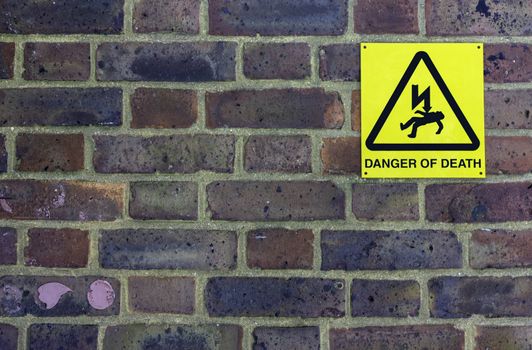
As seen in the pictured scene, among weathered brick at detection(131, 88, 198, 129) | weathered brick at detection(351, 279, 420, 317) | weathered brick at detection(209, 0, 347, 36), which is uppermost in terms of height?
weathered brick at detection(209, 0, 347, 36)

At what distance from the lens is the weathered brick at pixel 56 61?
1127 mm

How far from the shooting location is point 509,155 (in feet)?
3.70

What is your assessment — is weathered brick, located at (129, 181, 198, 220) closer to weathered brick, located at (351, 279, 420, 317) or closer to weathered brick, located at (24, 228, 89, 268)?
weathered brick, located at (24, 228, 89, 268)

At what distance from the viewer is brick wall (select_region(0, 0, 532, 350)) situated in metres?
1.11

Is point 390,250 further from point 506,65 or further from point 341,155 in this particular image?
point 506,65

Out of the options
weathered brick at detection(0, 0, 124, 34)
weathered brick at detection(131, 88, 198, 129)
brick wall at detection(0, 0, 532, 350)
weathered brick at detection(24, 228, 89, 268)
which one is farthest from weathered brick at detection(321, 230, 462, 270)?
weathered brick at detection(0, 0, 124, 34)

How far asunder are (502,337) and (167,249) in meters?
0.60

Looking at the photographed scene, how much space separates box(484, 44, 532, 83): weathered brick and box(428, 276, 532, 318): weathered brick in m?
0.35

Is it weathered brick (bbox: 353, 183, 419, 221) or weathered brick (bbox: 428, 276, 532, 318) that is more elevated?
weathered brick (bbox: 353, 183, 419, 221)

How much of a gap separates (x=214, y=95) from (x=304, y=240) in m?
0.30

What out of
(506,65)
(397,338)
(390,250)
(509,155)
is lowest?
(397,338)

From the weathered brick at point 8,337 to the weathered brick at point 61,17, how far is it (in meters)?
0.51

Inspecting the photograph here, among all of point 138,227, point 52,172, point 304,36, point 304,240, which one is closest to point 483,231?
point 304,240

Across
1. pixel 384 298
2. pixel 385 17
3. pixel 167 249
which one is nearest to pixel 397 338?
pixel 384 298
